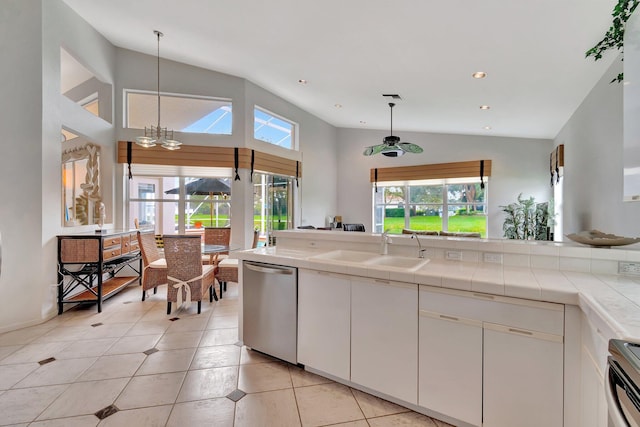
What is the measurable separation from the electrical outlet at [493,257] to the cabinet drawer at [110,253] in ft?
13.3

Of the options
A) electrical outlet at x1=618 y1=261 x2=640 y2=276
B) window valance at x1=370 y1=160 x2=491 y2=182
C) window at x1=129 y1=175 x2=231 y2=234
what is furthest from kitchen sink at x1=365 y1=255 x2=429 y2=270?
window valance at x1=370 y1=160 x2=491 y2=182

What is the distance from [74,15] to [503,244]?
5501 mm

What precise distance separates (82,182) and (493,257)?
18.6 ft

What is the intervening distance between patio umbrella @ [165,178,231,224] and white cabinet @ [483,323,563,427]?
460cm

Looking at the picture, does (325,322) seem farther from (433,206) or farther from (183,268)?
(433,206)

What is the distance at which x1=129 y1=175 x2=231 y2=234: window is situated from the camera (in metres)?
4.91

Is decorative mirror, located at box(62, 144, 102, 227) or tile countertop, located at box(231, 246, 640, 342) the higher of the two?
decorative mirror, located at box(62, 144, 102, 227)

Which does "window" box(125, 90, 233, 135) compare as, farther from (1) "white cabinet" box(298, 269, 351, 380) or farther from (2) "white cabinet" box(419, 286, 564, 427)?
(2) "white cabinet" box(419, 286, 564, 427)

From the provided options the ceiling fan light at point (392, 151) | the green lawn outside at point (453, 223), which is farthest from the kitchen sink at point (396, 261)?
the green lawn outside at point (453, 223)

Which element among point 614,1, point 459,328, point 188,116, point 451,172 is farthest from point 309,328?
point 451,172

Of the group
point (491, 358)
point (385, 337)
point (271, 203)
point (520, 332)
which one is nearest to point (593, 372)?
point (520, 332)

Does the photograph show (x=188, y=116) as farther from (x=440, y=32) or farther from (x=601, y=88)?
(x=601, y=88)

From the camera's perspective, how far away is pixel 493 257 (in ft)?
6.41

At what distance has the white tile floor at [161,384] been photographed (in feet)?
5.53
